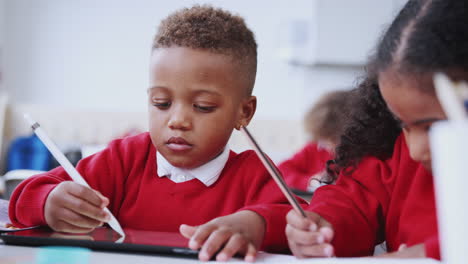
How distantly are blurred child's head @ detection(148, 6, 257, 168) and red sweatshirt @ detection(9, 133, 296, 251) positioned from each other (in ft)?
0.17

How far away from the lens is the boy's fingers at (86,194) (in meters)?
0.60

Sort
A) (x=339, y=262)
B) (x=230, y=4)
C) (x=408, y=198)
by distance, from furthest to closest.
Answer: (x=230, y=4), (x=408, y=198), (x=339, y=262)

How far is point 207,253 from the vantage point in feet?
1.59

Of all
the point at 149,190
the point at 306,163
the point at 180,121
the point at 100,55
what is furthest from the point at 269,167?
the point at 100,55

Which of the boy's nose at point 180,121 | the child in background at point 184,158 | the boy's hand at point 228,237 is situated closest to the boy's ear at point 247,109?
the child in background at point 184,158

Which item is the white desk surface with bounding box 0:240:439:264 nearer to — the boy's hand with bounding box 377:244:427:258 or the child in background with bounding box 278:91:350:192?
the boy's hand with bounding box 377:244:427:258

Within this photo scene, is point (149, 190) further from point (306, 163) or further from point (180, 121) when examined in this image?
point (306, 163)

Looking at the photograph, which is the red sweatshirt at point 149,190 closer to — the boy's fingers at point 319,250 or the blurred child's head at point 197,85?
the blurred child's head at point 197,85

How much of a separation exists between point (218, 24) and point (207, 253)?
1.30 ft

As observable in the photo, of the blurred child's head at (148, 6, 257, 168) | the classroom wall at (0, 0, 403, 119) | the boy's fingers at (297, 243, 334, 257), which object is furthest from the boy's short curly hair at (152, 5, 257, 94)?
the classroom wall at (0, 0, 403, 119)

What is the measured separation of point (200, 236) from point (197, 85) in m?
0.26

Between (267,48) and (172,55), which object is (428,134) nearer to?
(172,55)

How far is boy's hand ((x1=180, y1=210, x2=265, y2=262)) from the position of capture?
50 cm

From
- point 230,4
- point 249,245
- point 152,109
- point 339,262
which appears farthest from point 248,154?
point 230,4
